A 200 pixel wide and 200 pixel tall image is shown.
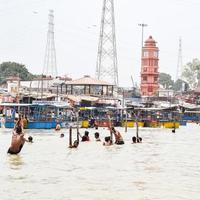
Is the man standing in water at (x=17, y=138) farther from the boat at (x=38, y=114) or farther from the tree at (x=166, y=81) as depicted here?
the tree at (x=166, y=81)

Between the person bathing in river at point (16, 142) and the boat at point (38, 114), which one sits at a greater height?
the boat at point (38, 114)

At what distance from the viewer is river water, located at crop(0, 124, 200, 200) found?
15.1 m

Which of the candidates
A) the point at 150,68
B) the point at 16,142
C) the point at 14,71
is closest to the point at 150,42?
the point at 150,68

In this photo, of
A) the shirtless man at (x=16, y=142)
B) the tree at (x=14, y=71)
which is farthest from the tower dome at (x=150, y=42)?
the shirtless man at (x=16, y=142)

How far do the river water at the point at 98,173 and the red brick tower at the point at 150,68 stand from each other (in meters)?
69.5

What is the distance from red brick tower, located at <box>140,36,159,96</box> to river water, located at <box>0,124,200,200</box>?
69.5 m

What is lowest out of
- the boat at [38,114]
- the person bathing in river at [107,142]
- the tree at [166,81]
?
the person bathing in river at [107,142]

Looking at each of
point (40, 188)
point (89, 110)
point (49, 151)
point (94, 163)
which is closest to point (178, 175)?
point (94, 163)

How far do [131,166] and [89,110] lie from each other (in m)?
38.6

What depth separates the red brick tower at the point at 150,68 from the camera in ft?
324

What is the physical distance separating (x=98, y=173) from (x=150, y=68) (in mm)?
80641

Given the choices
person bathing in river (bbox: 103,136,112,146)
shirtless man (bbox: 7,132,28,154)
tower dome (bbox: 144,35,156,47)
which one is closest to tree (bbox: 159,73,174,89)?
tower dome (bbox: 144,35,156,47)

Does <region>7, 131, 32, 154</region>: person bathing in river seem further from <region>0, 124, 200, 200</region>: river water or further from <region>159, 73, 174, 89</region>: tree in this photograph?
<region>159, 73, 174, 89</region>: tree

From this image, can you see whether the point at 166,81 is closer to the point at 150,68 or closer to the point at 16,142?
the point at 150,68
